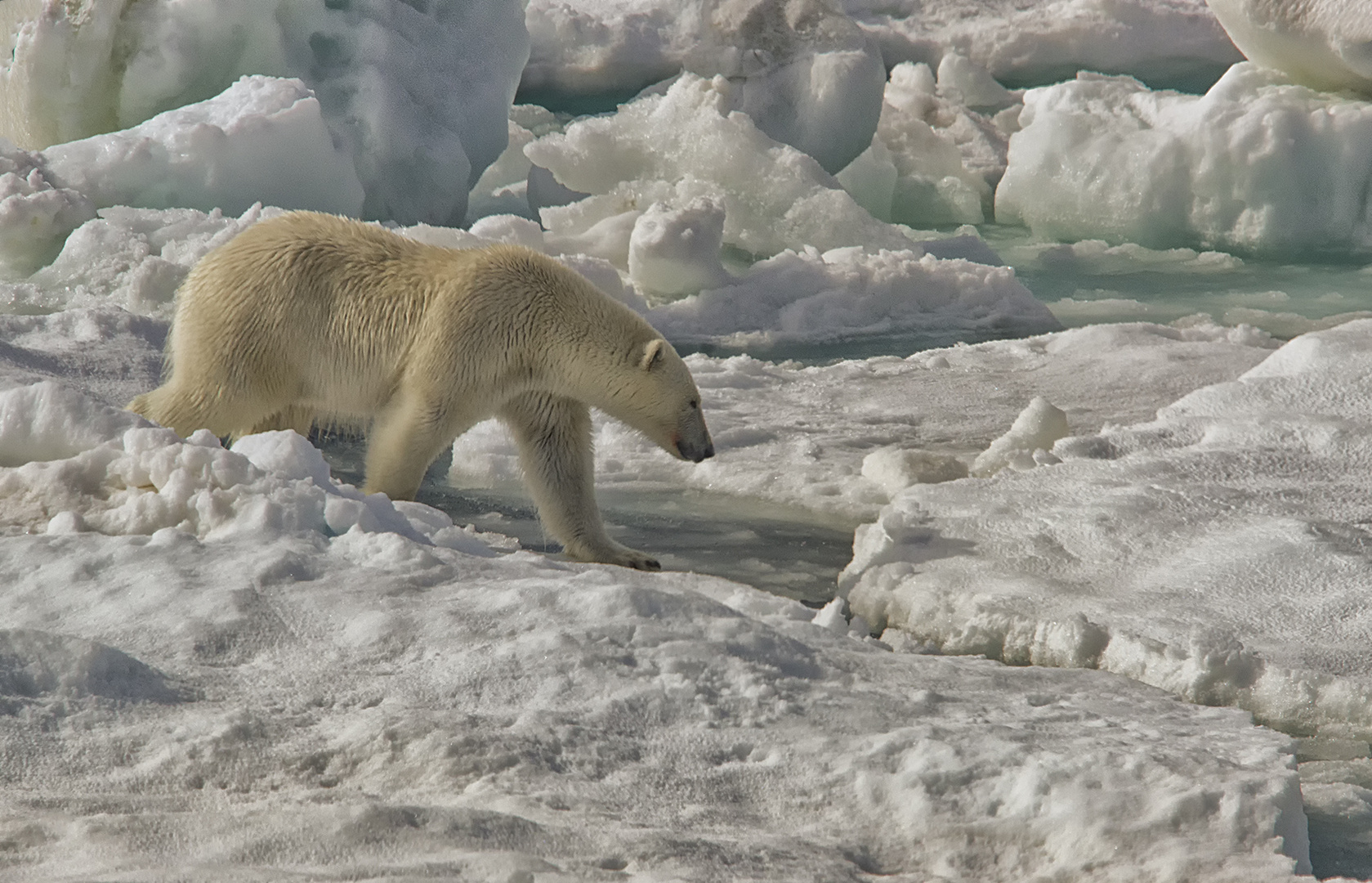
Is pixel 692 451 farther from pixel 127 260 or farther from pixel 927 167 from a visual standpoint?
pixel 927 167

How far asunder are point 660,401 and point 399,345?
0.86 m

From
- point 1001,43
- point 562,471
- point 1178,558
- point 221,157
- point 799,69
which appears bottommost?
point 1178,558

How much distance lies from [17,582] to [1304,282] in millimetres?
9990

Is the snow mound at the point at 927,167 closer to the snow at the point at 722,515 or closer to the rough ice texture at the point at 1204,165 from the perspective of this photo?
the snow at the point at 722,515

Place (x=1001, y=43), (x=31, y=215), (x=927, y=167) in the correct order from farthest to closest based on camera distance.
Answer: (x=1001, y=43) < (x=927, y=167) < (x=31, y=215)

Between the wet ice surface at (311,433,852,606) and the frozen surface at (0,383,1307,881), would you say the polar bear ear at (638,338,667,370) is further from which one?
the frozen surface at (0,383,1307,881)

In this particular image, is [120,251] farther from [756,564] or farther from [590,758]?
[590,758]

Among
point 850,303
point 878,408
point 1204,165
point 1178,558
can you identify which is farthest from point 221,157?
point 1204,165

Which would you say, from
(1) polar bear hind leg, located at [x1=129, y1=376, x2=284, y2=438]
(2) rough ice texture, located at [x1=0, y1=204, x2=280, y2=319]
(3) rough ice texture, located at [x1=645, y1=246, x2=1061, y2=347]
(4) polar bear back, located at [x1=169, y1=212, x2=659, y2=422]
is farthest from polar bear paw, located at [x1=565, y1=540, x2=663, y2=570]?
(3) rough ice texture, located at [x1=645, y1=246, x2=1061, y2=347]

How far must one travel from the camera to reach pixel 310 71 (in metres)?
9.83

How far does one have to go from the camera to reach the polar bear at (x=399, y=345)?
173 inches

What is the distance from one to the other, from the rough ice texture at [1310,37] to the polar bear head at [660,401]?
7.93m

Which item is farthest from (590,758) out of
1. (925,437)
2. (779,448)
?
(925,437)

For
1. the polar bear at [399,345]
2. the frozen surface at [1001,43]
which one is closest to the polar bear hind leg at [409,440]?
the polar bear at [399,345]
